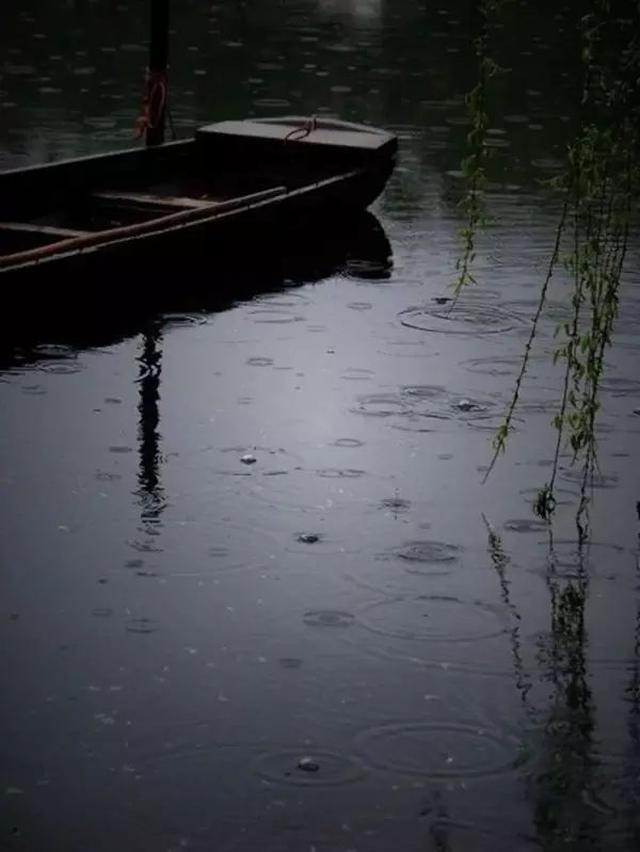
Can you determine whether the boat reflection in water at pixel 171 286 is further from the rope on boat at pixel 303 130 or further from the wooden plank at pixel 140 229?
the rope on boat at pixel 303 130

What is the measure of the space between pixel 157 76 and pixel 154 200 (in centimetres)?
269

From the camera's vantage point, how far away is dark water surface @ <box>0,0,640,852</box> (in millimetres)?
5672

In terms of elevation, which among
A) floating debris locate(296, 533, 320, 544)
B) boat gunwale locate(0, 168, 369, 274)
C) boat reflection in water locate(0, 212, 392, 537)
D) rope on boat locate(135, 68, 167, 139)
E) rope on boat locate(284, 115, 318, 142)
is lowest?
floating debris locate(296, 533, 320, 544)

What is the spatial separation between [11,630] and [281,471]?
2.37 m

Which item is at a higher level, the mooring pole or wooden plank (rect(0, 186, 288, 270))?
the mooring pole

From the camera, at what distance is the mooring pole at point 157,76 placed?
16234 millimetres

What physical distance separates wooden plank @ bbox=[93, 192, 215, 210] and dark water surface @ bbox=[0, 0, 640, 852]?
888 millimetres

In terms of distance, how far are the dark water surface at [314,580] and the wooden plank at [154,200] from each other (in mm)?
888

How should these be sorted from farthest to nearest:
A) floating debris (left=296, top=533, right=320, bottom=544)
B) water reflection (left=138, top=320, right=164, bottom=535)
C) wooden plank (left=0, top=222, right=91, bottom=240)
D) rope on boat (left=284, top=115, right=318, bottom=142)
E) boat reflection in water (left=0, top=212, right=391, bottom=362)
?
rope on boat (left=284, top=115, right=318, bottom=142) < wooden plank (left=0, top=222, right=91, bottom=240) < boat reflection in water (left=0, top=212, right=391, bottom=362) < water reflection (left=138, top=320, right=164, bottom=535) < floating debris (left=296, top=533, right=320, bottom=544)

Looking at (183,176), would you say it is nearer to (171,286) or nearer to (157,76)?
(157,76)

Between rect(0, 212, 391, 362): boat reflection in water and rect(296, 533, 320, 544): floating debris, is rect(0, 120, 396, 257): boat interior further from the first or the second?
rect(296, 533, 320, 544): floating debris

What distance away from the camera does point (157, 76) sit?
648 inches

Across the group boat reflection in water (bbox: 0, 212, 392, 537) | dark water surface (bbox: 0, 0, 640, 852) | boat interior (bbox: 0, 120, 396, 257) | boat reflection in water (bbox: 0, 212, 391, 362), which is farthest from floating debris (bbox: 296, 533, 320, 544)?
boat interior (bbox: 0, 120, 396, 257)

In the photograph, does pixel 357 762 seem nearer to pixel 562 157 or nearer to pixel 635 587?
pixel 635 587
